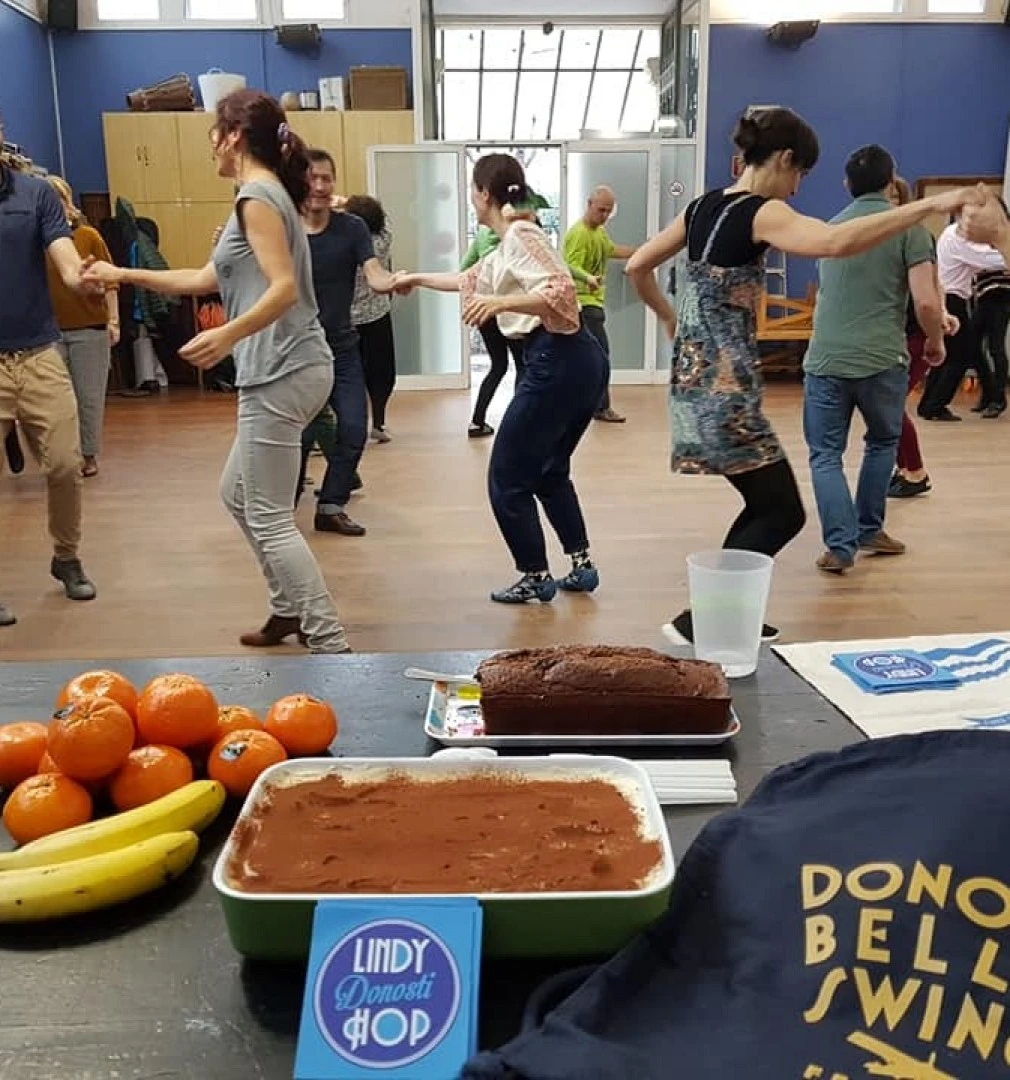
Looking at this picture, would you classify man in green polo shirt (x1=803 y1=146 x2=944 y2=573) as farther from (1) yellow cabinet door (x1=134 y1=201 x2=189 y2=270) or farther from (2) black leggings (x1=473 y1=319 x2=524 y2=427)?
(1) yellow cabinet door (x1=134 y1=201 x2=189 y2=270)

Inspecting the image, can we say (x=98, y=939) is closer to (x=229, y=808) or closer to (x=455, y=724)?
(x=229, y=808)

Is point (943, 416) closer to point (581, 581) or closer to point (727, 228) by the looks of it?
point (581, 581)

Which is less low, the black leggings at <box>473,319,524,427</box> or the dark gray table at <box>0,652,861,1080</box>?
the dark gray table at <box>0,652,861,1080</box>

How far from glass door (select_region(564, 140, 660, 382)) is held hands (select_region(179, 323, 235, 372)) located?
21.5ft

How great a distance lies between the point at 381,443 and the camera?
631 cm

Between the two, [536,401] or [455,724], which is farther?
[536,401]

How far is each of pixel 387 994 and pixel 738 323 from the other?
227 cm

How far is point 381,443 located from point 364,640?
10.3 feet

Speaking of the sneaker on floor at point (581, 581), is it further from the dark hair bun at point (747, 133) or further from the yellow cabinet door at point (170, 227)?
the yellow cabinet door at point (170, 227)

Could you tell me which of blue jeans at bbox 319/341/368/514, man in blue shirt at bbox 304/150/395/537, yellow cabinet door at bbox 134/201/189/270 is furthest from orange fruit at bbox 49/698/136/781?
yellow cabinet door at bbox 134/201/189/270

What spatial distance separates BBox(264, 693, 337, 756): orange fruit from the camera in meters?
1.16

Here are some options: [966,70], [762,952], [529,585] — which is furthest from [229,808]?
[966,70]

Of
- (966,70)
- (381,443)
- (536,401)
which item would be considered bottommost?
(381,443)

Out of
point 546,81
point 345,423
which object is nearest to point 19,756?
point 345,423
